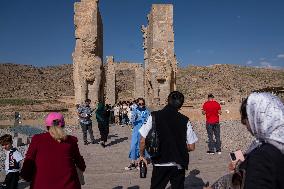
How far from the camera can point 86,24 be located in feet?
64.6

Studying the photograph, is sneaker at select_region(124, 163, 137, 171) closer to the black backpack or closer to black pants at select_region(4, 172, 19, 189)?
black pants at select_region(4, 172, 19, 189)

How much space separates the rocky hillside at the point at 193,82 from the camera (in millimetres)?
56375

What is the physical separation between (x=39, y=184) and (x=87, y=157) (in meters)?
6.87

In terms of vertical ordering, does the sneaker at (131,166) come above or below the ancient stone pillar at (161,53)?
below

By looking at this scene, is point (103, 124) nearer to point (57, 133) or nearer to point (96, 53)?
point (96, 53)

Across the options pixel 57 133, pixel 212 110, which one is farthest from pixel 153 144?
pixel 212 110

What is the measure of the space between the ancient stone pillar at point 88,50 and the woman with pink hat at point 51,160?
51.6ft

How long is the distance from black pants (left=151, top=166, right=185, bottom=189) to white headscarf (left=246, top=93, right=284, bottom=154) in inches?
95.3

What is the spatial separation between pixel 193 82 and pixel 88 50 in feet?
140

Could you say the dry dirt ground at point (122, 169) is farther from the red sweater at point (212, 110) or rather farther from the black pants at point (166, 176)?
the black pants at point (166, 176)

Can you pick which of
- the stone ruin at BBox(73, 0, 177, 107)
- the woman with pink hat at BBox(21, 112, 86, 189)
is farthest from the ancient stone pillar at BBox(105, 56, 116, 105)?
the woman with pink hat at BBox(21, 112, 86, 189)

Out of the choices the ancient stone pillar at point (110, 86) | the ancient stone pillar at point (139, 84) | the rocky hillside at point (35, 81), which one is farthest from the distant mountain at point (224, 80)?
the rocky hillside at point (35, 81)

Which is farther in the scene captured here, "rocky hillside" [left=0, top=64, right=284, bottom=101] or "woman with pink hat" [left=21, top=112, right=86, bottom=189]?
"rocky hillside" [left=0, top=64, right=284, bottom=101]

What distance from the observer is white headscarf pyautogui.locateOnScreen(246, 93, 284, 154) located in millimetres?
2014
